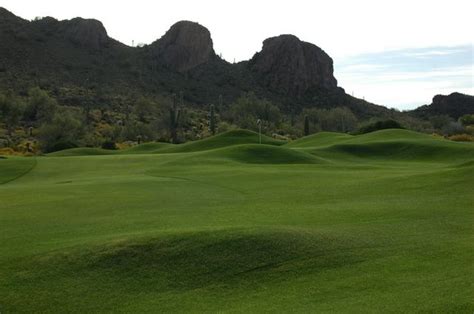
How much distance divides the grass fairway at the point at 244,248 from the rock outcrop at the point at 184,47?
123 m

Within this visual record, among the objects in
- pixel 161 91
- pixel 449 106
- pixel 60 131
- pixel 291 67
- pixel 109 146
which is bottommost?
pixel 109 146

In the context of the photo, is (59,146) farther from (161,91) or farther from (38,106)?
(161,91)

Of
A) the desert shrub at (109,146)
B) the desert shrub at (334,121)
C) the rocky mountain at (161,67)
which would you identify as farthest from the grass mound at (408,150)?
the rocky mountain at (161,67)

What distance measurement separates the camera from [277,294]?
951 cm

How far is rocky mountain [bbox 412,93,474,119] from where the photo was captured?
486 feet

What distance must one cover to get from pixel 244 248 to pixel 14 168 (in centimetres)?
2667

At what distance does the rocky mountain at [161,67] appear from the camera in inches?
4402

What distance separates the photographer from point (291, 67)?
149 metres

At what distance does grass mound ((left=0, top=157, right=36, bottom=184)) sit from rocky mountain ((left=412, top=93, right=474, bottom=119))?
416 ft

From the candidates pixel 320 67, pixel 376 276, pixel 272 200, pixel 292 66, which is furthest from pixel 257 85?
pixel 376 276

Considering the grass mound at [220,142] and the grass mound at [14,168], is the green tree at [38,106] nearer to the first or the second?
the grass mound at [220,142]

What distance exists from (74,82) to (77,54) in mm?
16495

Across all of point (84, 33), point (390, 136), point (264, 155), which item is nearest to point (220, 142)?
point (390, 136)

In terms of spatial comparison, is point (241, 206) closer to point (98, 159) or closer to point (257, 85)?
point (98, 159)
